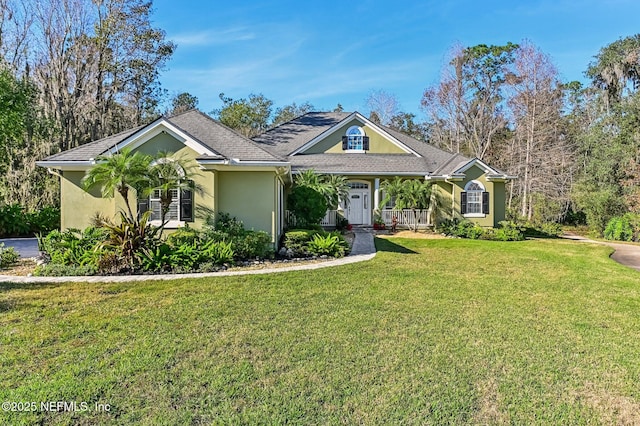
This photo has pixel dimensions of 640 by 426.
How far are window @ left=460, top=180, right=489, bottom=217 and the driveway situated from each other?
1813 centimetres

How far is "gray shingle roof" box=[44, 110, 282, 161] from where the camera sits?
11.4 meters

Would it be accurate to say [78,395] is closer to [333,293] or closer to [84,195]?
[333,293]

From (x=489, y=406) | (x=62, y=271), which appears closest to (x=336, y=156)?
(x=62, y=271)

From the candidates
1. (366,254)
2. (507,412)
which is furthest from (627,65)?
(507,412)

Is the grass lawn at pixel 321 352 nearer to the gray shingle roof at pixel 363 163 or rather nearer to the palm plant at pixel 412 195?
the palm plant at pixel 412 195

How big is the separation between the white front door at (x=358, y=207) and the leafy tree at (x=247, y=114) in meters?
19.7

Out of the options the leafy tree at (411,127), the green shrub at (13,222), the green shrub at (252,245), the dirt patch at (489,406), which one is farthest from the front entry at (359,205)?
the leafy tree at (411,127)

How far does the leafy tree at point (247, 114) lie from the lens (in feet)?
121

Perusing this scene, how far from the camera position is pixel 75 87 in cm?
2252

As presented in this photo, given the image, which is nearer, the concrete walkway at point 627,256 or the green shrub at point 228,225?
the green shrub at point 228,225

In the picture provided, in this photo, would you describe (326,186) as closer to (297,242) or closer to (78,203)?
(297,242)

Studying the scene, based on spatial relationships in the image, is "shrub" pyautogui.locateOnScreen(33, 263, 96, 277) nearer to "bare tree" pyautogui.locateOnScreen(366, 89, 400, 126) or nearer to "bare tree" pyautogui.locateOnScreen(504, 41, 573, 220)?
"bare tree" pyautogui.locateOnScreen(504, 41, 573, 220)

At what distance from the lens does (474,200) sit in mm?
19250

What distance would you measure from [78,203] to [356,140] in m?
14.5
